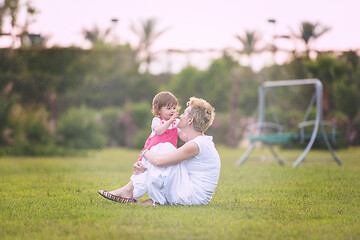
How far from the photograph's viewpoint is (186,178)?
4.28 m

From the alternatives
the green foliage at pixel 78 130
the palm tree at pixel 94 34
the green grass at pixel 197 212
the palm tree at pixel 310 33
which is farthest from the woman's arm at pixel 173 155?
the palm tree at pixel 94 34

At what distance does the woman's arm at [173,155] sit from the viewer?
413 cm

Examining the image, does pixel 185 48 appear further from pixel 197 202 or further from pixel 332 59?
pixel 197 202

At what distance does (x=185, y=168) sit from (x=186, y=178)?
0.10 metres

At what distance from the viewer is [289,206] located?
441cm

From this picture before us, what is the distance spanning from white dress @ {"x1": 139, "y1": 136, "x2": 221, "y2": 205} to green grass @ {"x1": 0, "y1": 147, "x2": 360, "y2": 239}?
0.15 m

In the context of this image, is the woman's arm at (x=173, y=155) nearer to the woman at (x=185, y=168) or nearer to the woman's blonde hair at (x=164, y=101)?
the woman at (x=185, y=168)

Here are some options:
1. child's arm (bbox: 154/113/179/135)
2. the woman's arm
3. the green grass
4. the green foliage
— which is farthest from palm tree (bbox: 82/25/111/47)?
the woman's arm

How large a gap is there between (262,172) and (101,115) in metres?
9.36

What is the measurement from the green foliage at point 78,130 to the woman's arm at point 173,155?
29.8ft

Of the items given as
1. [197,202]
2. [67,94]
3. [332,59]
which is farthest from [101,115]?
[197,202]

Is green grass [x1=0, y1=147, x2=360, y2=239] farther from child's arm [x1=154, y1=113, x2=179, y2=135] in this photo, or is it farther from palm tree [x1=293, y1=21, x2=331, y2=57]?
palm tree [x1=293, y1=21, x2=331, y2=57]

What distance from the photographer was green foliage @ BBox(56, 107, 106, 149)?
1292 cm

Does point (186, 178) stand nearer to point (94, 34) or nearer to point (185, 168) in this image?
point (185, 168)
